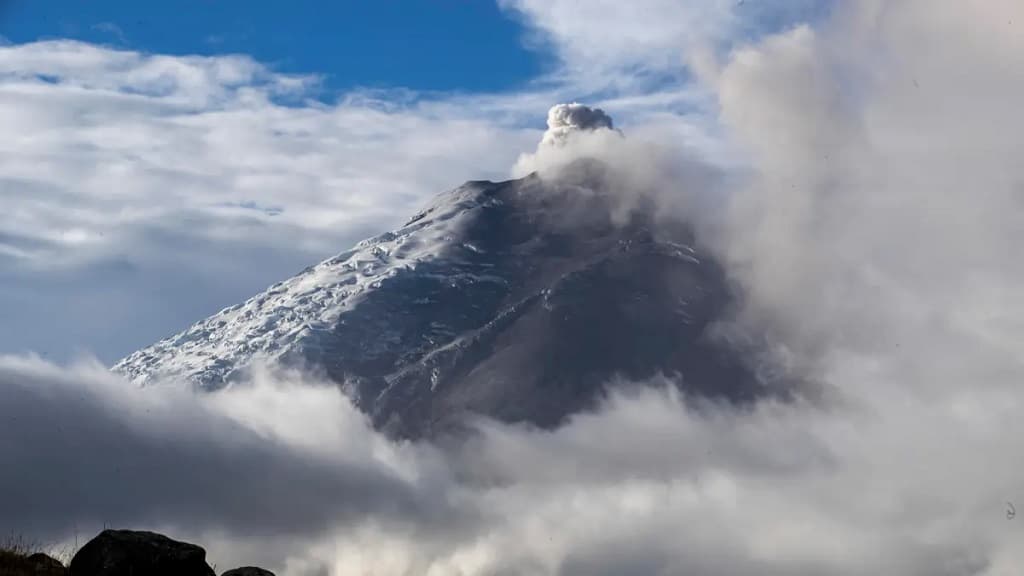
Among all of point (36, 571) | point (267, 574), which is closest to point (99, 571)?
point (36, 571)

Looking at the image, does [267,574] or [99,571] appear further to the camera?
[267,574]

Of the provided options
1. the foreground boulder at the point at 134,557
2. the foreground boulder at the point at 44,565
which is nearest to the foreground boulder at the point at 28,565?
the foreground boulder at the point at 44,565

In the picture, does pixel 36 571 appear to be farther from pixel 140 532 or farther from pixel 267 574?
pixel 267 574

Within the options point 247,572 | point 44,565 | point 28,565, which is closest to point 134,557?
point 44,565

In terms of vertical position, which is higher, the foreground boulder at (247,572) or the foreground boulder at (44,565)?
the foreground boulder at (247,572)

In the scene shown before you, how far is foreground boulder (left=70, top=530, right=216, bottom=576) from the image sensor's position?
169 ft

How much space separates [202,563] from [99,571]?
4.22 meters

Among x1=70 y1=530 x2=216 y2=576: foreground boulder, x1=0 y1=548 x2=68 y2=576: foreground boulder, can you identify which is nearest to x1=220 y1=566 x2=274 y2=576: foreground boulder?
x1=70 y1=530 x2=216 y2=576: foreground boulder

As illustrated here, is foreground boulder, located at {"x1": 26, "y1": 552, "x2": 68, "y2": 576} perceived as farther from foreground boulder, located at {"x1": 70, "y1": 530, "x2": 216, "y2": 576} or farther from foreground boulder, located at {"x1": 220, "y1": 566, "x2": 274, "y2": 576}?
foreground boulder, located at {"x1": 220, "y1": 566, "x2": 274, "y2": 576}

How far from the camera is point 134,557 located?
170 ft

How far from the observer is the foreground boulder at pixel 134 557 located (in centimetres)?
5156

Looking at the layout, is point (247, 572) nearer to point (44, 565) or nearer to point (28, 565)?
point (44, 565)

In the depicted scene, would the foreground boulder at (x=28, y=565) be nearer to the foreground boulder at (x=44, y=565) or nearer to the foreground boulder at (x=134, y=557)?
the foreground boulder at (x=44, y=565)

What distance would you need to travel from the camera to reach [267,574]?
54.8 metres
